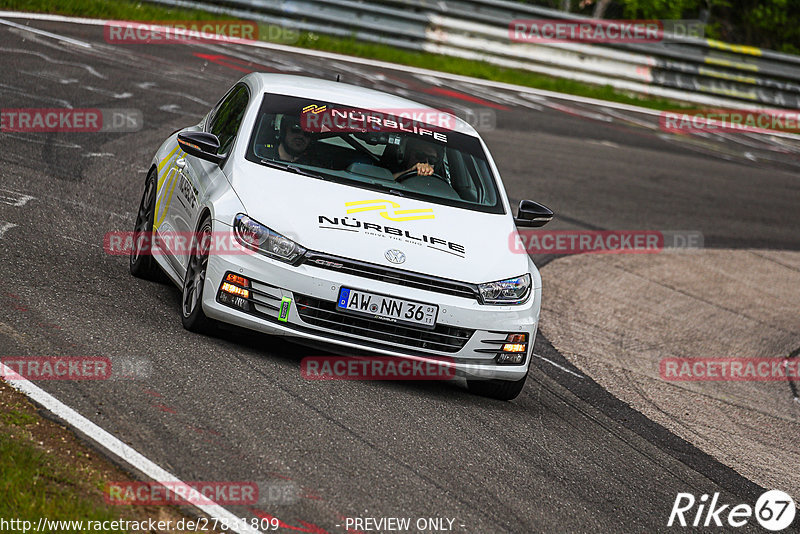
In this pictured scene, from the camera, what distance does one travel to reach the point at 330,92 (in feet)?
27.0

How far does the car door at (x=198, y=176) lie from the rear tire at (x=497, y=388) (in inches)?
79.3

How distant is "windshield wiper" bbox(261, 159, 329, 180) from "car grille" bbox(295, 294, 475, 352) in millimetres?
1119

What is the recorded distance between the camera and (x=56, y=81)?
1396 cm

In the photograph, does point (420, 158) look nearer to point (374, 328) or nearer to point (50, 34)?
point (374, 328)

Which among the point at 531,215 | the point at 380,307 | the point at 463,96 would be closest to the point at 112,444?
the point at 380,307

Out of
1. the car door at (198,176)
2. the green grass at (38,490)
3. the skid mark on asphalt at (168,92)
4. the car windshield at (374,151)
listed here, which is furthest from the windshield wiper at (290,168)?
the skid mark on asphalt at (168,92)

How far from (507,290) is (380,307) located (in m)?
0.87

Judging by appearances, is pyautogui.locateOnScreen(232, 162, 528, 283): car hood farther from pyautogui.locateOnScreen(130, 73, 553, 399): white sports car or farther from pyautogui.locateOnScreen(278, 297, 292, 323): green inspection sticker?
pyautogui.locateOnScreen(278, 297, 292, 323): green inspection sticker

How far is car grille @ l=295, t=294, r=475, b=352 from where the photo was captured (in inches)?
255

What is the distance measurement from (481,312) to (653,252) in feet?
23.2

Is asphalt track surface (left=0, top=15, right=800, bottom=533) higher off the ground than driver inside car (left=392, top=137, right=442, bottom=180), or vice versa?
driver inside car (left=392, top=137, right=442, bottom=180)

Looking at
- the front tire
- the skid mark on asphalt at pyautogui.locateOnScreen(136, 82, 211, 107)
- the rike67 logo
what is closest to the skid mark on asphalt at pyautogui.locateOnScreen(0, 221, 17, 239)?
the front tire

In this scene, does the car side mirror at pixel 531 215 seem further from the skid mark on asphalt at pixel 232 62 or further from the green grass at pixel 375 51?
the green grass at pixel 375 51

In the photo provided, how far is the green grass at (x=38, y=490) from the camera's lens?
429 cm
